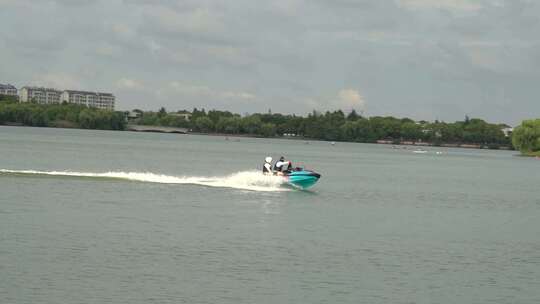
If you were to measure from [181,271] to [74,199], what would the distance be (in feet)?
59.2

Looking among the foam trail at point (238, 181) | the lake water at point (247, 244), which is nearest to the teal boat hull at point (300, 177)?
the foam trail at point (238, 181)

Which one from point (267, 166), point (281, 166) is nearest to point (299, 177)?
point (281, 166)

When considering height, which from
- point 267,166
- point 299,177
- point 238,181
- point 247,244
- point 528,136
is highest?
point 528,136

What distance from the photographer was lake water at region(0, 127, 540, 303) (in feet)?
80.5

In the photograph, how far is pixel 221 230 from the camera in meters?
34.6

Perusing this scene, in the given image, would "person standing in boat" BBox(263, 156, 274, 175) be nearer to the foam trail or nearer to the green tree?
the foam trail

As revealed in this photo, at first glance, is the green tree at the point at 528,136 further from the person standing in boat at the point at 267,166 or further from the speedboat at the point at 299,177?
the person standing in boat at the point at 267,166

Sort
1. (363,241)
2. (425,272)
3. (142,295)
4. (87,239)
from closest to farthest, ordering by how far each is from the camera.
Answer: (142,295) < (425,272) < (87,239) < (363,241)

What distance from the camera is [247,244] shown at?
31.5 m

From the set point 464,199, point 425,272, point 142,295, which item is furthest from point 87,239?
point 464,199

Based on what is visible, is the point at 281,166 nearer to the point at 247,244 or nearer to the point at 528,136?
the point at 247,244

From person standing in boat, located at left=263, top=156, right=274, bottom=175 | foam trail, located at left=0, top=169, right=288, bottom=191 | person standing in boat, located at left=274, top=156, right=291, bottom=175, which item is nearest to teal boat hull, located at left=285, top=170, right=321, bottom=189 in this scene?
person standing in boat, located at left=274, top=156, right=291, bottom=175

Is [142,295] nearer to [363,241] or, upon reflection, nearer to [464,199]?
[363,241]

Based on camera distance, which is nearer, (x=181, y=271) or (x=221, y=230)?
(x=181, y=271)
